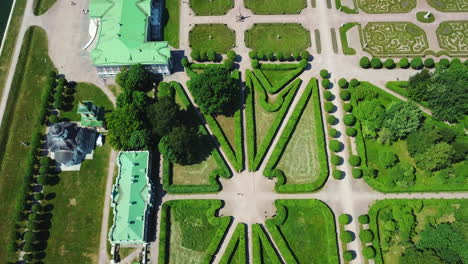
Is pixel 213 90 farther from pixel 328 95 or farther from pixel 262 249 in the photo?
pixel 262 249

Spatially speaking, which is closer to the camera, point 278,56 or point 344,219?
point 344,219

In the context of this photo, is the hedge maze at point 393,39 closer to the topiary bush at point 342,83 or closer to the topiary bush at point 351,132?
the topiary bush at point 342,83

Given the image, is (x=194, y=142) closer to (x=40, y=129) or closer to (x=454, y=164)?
(x=40, y=129)

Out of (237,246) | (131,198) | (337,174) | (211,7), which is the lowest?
(237,246)

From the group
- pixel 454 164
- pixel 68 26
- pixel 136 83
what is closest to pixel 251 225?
pixel 136 83

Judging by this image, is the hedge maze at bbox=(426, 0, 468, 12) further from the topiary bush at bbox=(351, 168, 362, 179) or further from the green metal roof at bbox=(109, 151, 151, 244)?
the green metal roof at bbox=(109, 151, 151, 244)

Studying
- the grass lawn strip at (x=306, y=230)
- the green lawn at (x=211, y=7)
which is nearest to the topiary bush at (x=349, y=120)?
the grass lawn strip at (x=306, y=230)

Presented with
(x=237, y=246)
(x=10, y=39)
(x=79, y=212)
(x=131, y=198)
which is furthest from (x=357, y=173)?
(x=10, y=39)
